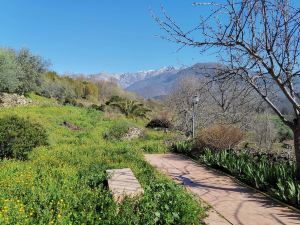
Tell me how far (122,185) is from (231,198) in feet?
7.64

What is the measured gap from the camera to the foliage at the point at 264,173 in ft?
22.3

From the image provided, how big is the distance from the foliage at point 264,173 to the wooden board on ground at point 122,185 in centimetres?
287

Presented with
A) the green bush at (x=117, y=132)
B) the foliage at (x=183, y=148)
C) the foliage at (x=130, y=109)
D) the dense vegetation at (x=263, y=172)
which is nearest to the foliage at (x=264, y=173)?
the dense vegetation at (x=263, y=172)

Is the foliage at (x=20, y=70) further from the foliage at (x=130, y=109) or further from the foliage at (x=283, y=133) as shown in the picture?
the foliage at (x=283, y=133)

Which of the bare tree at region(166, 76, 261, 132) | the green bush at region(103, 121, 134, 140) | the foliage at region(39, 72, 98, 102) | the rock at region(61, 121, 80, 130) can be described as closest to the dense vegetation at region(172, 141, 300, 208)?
the bare tree at region(166, 76, 261, 132)

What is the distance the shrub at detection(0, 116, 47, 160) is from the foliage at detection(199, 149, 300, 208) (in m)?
6.20

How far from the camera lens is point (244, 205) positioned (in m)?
6.63

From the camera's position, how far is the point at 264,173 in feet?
26.5

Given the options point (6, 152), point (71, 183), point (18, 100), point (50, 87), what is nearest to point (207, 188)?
point (71, 183)

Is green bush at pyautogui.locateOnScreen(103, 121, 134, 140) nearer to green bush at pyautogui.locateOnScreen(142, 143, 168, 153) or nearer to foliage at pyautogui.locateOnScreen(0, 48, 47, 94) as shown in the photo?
green bush at pyautogui.locateOnScreen(142, 143, 168, 153)

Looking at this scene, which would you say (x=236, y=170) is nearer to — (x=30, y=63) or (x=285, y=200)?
(x=285, y=200)

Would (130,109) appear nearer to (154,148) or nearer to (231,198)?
(154,148)

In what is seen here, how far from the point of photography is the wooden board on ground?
21.2 ft

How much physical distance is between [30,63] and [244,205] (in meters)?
38.0
